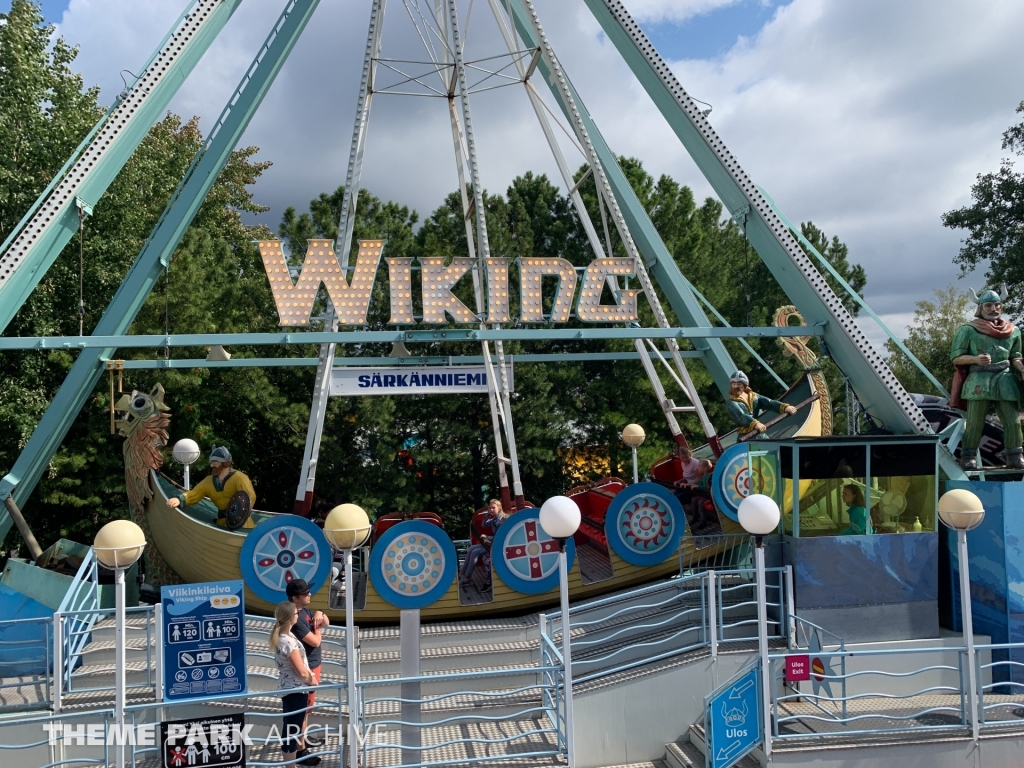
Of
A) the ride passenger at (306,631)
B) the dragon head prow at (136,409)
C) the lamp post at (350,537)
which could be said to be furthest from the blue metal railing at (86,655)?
the dragon head prow at (136,409)

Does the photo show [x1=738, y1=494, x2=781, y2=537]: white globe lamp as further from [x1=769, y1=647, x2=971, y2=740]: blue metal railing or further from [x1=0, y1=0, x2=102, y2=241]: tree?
[x1=0, y1=0, x2=102, y2=241]: tree

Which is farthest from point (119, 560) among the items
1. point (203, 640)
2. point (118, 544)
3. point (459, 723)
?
point (459, 723)

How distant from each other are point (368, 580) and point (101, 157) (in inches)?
235

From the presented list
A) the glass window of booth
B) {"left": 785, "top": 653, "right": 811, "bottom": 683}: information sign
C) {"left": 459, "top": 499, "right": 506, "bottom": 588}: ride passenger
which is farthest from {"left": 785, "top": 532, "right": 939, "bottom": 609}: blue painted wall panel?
{"left": 459, "top": 499, "right": 506, "bottom": 588}: ride passenger

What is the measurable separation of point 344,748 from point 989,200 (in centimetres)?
2549

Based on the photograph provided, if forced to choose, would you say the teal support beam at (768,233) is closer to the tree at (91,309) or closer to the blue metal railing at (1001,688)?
the blue metal railing at (1001,688)

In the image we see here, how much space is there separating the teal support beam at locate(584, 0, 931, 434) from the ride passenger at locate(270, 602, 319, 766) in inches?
279

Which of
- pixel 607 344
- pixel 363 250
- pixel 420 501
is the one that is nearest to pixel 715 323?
pixel 607 344

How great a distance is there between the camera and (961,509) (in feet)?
25.7

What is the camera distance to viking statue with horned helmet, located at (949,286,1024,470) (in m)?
10.8

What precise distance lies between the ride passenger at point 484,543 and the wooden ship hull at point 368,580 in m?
0.49

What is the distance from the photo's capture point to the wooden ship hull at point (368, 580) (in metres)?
10.8

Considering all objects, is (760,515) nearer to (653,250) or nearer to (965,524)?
(965,524)

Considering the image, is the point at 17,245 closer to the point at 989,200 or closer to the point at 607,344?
the point at 607,344
